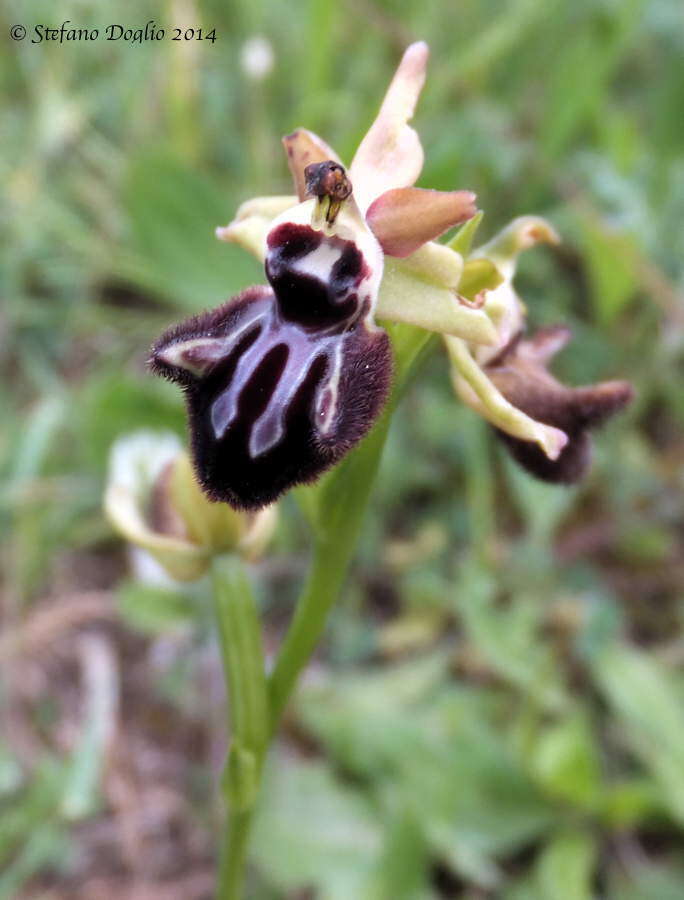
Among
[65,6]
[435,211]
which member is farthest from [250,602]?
[65,6]

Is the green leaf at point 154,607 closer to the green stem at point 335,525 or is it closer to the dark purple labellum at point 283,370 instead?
the green stem at point 335,525

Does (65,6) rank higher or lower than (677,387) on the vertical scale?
higher

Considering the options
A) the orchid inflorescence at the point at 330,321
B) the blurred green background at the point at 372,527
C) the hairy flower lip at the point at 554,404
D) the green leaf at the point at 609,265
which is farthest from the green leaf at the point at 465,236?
the green leaf at the point at 609,265

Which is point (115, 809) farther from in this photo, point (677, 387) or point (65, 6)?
point (65, 6)

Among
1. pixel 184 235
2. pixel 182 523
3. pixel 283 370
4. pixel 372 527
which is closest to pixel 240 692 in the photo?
pixel 182 523

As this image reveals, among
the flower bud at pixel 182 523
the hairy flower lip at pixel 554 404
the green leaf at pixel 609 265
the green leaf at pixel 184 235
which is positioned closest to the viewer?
the hairy flower lip at pixel 554 404

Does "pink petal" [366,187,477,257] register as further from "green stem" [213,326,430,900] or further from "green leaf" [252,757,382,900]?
"green leaf" [252,757,382,900]

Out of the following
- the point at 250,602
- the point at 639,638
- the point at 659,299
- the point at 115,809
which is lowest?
the point at 115,809

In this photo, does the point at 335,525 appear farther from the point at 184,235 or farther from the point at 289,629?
the point at 184,235
